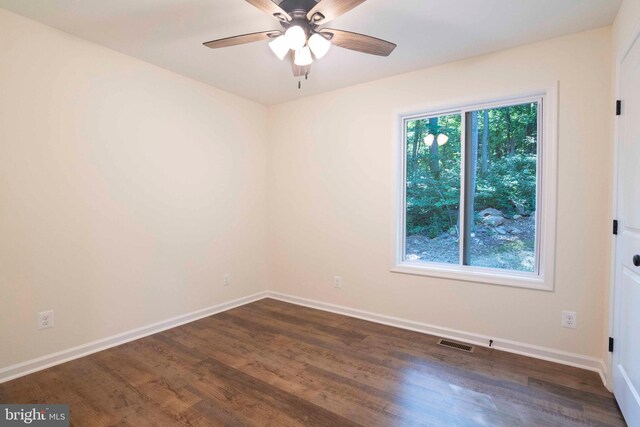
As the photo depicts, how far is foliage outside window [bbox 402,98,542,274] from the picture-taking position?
2639mm

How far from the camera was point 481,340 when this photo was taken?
2701 mm

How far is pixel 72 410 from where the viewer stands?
1822 millimetres

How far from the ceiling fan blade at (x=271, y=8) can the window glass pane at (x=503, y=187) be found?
1.92 metres

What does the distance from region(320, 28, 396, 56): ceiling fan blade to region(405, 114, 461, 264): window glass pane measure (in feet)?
4.08

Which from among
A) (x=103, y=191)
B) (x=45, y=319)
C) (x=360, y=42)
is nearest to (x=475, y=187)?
(x=360, y=42)

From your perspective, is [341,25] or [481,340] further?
[481,340]

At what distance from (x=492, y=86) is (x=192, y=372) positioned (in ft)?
10.7

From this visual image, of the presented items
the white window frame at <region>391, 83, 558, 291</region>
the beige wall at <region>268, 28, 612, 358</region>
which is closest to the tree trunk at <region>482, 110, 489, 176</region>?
the white window frame at <region>391, 83, 558, 291</region>

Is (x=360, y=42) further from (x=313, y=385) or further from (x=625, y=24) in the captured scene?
(x=313, y=385)

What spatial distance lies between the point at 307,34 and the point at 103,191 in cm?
207

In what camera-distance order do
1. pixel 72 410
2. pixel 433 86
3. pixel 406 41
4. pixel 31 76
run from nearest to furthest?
pixel 72 410, pixel 31 76, pixel 406 41, pixel 433 86

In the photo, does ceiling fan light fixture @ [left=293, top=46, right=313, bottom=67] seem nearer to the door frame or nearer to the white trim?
the door frame

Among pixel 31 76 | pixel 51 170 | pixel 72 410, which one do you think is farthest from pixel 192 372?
pixel 31 76

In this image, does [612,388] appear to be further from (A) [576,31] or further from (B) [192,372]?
(B) [192,372]
